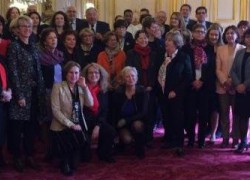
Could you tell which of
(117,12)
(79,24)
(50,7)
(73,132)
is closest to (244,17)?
(117,12)

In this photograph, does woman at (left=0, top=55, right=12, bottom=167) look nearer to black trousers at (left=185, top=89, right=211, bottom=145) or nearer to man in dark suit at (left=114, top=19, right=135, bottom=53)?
man in dark suit at (left=114, top=19, right=135, bottom=53)

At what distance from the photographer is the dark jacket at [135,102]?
16.6 feet

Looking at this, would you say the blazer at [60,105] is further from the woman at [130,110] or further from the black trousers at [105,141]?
the woman at [130,110]

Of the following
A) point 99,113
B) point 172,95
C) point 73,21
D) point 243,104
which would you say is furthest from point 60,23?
point 243,104

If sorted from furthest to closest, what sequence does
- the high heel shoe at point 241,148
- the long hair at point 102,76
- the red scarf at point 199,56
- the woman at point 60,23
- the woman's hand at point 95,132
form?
the woman at point 60,23 < the red scarf at point 199,56 < the high heel shoe at point 241,148 < the long hair at point 102,76 < the woman's hand at point 95,132

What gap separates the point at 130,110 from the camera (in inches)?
199

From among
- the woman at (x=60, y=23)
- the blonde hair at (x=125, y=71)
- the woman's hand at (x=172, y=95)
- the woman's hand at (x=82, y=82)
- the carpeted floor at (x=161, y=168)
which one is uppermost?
the woman at (x=60, y=23)

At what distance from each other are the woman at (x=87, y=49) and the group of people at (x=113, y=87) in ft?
0.04

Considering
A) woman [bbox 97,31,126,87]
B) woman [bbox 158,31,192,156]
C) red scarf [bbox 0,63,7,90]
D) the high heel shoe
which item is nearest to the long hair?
woman [bbox 97,31,126,87]

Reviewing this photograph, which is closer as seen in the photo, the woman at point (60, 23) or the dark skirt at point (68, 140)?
the dark skirt at point (68, 140)

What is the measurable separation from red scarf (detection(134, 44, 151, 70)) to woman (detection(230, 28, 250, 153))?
920 millimetres

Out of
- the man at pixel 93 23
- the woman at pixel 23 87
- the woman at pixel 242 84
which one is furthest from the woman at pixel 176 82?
the woman at pixel 23 87

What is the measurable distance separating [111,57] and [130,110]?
0.72 metres

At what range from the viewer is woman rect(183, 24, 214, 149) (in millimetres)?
5262
